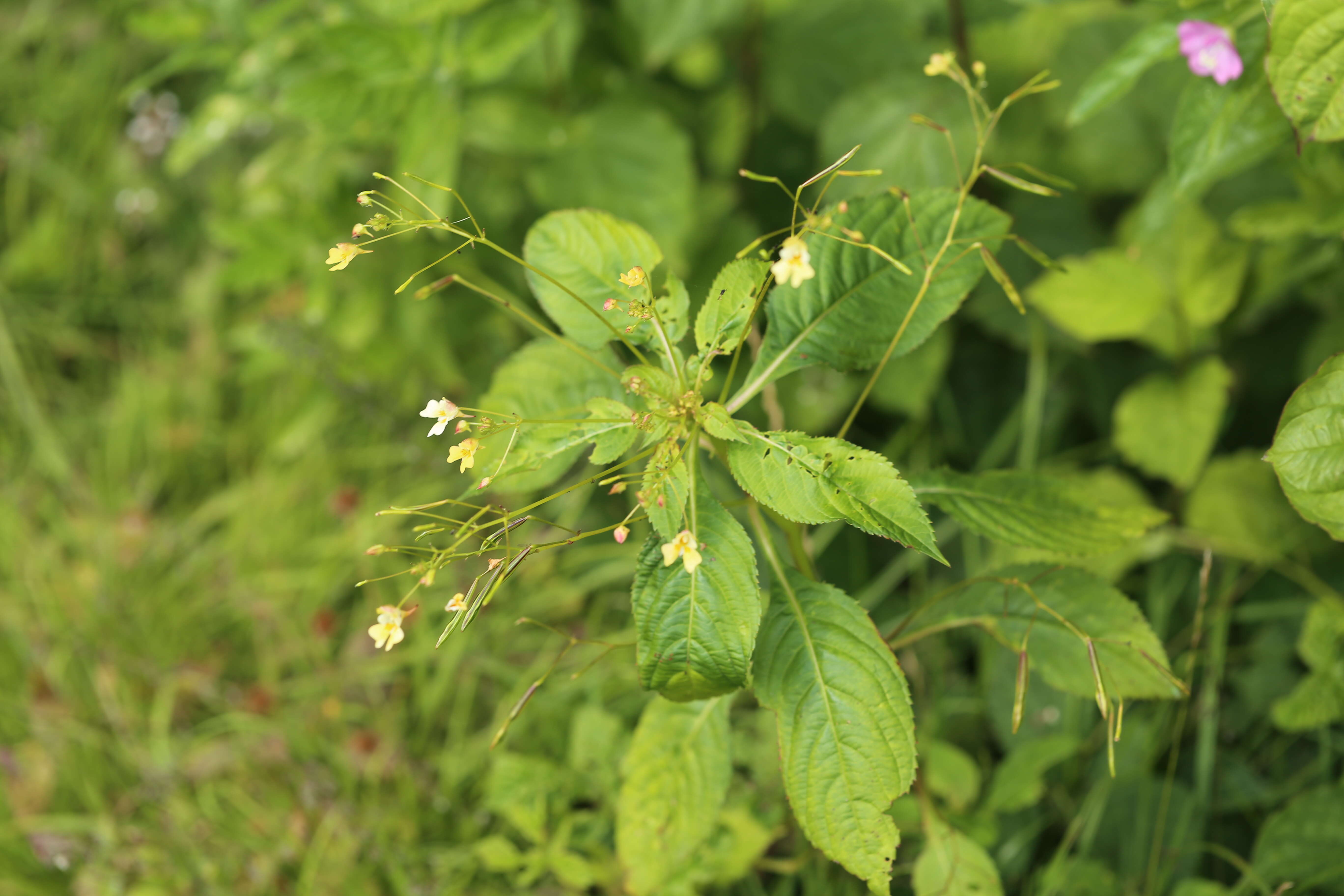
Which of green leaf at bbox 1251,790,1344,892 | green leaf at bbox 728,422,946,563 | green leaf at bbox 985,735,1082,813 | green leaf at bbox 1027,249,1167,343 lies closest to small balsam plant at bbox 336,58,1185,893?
green leaf at bbox 728,422,946,563

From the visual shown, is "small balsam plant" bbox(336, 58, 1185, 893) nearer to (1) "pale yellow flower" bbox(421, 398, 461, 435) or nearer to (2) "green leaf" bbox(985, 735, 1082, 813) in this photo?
(1) "pale yellow flower" bbox(421, 398, 461, 435)

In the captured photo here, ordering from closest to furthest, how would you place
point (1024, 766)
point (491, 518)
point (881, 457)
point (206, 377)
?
point (881, 457)
point (1024, 766)
point (491, 518)
point (206, 377)

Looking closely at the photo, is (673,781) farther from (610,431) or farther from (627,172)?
(627,172)

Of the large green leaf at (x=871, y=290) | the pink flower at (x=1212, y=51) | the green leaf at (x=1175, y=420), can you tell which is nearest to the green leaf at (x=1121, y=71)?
the pink flower at (x=1212, y=51)

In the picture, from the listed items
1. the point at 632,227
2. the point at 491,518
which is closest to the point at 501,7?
the point at 632,227

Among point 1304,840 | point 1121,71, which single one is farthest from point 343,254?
point 1304,840

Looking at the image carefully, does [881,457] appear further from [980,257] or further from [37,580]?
[37,580]

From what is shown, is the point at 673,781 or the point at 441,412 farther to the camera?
the point at 673,781
